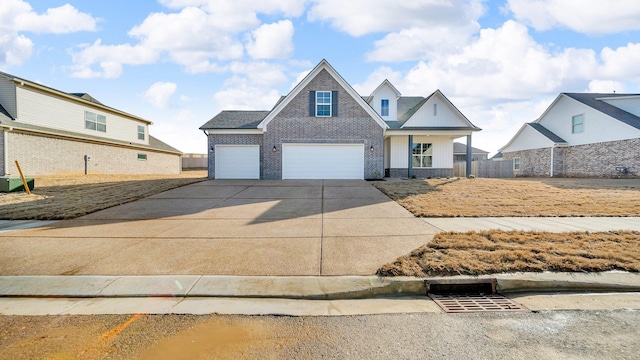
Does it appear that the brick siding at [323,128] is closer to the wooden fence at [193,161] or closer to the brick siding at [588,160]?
the brick siding at [588,160]

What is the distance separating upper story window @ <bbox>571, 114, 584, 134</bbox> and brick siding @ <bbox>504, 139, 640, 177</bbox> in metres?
1.31

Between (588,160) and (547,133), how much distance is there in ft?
13.7

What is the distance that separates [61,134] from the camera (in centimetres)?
1967

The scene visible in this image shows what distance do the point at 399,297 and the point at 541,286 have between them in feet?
6.77

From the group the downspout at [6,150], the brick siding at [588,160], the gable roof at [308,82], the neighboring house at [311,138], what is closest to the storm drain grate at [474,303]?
the neighboring house at [311,138]

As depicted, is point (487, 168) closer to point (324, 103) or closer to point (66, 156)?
point (324, 103)

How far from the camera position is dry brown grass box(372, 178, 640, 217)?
9.27 metres

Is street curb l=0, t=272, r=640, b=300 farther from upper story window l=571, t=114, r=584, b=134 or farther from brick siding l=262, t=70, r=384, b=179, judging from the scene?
upper story window l=571, t=114, r=584, b=134

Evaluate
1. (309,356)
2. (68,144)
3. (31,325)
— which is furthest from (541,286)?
(68,144)

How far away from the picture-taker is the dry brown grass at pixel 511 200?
9.27 meters

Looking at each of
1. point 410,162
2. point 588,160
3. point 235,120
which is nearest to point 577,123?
point 588,160

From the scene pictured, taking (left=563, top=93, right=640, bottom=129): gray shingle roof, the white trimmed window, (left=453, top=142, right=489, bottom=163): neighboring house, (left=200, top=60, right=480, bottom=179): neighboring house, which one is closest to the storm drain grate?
(left=200, top=60, right=480, bottom=179): neighboring house

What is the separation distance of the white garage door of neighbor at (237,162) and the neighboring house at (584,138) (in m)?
23.8

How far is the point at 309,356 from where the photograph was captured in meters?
2.82
